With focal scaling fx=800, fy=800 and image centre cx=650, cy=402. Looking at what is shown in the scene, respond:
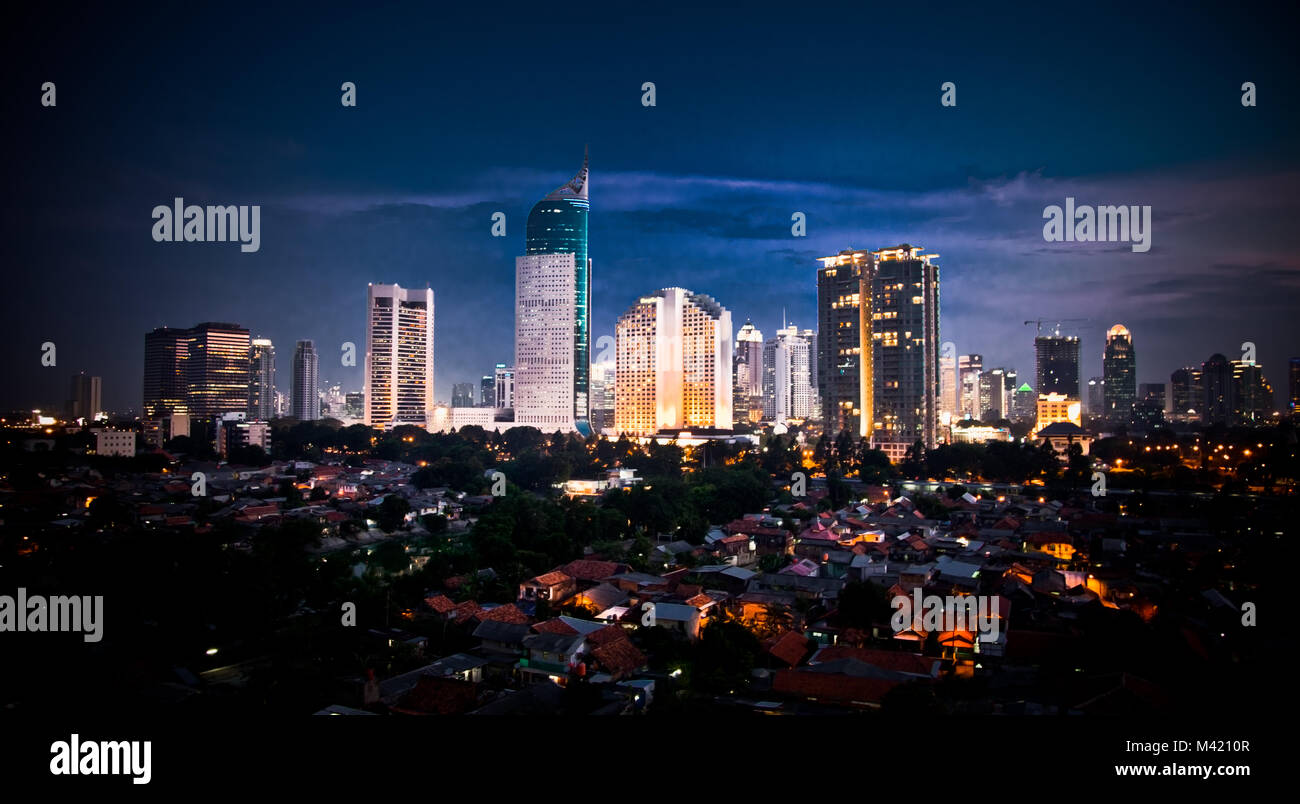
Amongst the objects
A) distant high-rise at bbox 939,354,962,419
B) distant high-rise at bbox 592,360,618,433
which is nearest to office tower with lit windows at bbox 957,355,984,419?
distant high-rise at bbox 939,354,962,419

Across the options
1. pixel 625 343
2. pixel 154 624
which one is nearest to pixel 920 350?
pixel 625 343

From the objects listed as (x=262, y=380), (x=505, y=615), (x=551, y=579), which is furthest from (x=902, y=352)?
(x=262, y=380)

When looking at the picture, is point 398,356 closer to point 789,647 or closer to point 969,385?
point 789,647

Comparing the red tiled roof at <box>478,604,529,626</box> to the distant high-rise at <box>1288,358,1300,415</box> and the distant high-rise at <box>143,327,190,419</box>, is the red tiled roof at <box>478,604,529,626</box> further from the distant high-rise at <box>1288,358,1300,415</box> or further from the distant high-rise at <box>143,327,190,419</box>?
the distant high-rise at <box>143,327,190,419</box>

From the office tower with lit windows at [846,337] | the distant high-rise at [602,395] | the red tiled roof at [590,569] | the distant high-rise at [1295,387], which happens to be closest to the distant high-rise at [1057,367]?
the office tower with lit windows at [846,337]
